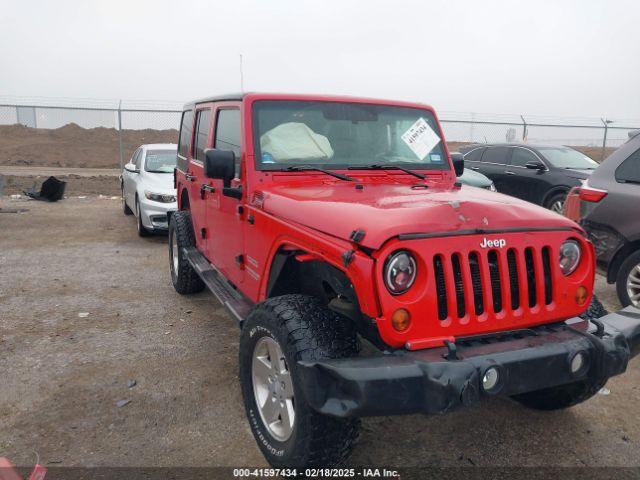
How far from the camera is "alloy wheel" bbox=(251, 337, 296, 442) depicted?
8.75 ft

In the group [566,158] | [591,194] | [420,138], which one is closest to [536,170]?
[566,158]

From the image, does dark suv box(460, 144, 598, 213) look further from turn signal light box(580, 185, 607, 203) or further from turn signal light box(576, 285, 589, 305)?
turn signal light box(576, 285, 589, 305)

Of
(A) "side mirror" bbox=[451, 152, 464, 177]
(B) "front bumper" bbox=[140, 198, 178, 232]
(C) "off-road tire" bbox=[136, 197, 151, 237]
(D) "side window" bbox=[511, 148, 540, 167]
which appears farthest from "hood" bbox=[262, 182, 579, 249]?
(D) "side window" bbox=[511, 148, 540, 167]

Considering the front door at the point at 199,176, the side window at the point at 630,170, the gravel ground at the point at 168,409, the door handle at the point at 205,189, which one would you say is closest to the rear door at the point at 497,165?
the gravel ground at the point at 168,409

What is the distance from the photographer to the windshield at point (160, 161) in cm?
909

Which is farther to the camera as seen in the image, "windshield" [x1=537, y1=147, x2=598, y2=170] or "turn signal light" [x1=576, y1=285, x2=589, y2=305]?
"windshield" [x1=537, y1=147, x2=598, y2=170]

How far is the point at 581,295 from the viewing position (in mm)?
2744

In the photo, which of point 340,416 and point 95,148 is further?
point 95,148

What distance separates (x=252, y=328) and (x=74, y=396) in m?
1.55

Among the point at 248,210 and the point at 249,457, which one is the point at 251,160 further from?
the point at 249,457

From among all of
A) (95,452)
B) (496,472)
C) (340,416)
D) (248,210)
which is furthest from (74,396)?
(496,472)

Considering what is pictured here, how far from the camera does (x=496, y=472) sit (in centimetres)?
285

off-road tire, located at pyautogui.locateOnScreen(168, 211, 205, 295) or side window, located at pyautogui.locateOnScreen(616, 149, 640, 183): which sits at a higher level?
side window, located at pyautogui.locateOnScreen(616, 149, 640, 183)

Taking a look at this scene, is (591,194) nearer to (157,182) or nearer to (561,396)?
(561,396)
